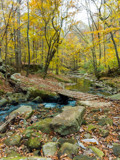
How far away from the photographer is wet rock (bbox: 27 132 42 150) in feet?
9.95

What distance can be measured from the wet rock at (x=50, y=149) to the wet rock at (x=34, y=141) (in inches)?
8.8

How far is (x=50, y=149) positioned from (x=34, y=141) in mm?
576

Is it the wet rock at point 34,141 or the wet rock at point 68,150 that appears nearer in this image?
the wet rock at point 68,150

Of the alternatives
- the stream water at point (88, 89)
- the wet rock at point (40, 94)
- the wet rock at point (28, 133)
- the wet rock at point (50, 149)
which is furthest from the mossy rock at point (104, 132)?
the stream water at point (88, 89)

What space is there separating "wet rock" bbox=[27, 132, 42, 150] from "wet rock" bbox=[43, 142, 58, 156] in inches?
8.8

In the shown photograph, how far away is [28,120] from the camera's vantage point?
4809 mm

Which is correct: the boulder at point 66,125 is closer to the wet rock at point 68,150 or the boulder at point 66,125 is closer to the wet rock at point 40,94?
the wet rock at point 68,150

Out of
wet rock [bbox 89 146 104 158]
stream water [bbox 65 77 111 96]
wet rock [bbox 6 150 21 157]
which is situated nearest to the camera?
wet rock [bbox 89 146 104 158]

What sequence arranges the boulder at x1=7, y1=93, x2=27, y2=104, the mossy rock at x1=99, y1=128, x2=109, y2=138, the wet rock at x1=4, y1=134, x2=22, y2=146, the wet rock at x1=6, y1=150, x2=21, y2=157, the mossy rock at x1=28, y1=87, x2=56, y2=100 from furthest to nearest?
the mossy rock at x1=28, y1=87, x2=56, y2=100
the boulder at x1=7, y1=93, x2=27, y2=104
the mossy rock at x1=99, y1=128, x2=109, y2=138
the wet rock at x1=4, y1=134, x2=22, y2=146
the wet rock at x1=6, y1=150, x2=21, y2=157

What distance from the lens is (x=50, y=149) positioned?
2.85 metres

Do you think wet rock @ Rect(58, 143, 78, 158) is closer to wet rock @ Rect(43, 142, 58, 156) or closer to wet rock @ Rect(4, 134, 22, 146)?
wet rock @ Rect(43, 142, 58, 156)

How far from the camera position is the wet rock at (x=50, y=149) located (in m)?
2.74

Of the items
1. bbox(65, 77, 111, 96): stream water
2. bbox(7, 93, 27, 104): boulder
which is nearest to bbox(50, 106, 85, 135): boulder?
bbox(7, 93, 27, 104): boulder

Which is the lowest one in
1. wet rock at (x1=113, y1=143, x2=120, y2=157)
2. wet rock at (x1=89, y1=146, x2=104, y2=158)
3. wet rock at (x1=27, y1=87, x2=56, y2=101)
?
wet rock at (x1=89, y1=146, x2=104, y2=158)
